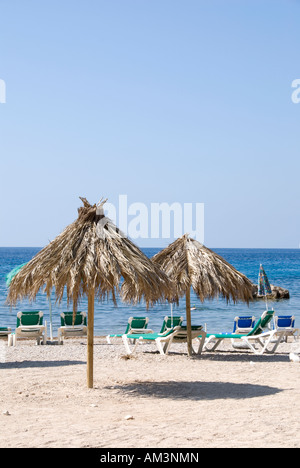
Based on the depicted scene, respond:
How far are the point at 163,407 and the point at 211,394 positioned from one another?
983 millimetres

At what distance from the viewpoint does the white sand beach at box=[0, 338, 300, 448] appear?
5.07m

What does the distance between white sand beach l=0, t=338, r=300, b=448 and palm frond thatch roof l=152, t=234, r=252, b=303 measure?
1.18 m

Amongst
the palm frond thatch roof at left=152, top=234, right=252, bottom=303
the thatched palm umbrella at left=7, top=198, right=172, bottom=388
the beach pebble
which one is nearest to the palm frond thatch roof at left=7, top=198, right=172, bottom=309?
the thatched palm umbrella at left=7, top=198, right=172, bottom=388

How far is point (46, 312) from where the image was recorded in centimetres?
2647

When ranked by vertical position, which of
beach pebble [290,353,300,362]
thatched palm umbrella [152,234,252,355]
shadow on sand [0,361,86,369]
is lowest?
shadow on sand [0,361,86,369]

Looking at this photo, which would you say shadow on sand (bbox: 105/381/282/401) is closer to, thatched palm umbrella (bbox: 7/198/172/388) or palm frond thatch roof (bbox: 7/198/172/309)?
thatched palm umbrella (bbox: 7/198/172/388)

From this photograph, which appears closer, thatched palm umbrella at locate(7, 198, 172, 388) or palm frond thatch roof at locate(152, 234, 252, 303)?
thatched palm umbrella at locate(7, 198, 172, 388)

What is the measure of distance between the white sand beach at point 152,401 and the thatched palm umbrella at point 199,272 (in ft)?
3.87

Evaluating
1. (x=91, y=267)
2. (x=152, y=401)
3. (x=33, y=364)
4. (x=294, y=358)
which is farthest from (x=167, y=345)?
(x=91, y=267)

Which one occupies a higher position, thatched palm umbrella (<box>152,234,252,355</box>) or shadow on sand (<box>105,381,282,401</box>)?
thatched palm umbrella (<box>152,234,252,355</box>)

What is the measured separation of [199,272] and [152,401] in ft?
12.1

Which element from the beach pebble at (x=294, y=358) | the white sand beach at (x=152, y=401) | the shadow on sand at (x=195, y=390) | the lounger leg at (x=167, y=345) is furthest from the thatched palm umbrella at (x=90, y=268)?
the beach pebble at (x=294, y=358)

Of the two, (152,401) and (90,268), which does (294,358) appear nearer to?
(152,401)
